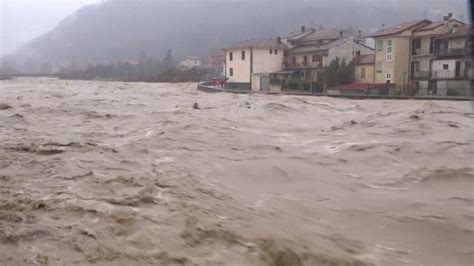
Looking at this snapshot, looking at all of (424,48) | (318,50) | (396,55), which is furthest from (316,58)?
(424,48)

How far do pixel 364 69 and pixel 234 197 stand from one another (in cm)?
3105

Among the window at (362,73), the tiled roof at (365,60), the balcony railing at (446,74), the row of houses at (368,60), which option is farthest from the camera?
the window at (362,73)

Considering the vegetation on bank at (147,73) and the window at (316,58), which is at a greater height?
the window at (316,58)

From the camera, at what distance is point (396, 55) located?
3266 cm

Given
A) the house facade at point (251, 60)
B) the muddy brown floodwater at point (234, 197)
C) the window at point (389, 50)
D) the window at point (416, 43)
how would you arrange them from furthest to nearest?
the house facade at point (251, 60) < the window at point (389, 50) < the window at point (416, 43) < the muddy brown floodwater at point (234, 197)

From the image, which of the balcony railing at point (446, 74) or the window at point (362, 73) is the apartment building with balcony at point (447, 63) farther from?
the window at point (362, 73)

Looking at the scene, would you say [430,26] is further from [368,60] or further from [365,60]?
[365,60]

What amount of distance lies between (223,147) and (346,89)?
21.9 meters

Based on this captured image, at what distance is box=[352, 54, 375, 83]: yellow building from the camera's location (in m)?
34.5

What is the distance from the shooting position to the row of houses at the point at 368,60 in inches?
1146

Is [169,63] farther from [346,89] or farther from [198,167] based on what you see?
[198,167]

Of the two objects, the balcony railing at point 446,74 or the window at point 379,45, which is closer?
the balcony railing at point 446,74

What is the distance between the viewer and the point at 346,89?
3022 cm

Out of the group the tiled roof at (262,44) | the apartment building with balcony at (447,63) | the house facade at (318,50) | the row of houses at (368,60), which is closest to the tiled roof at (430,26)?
the row of houses at (368,60)
